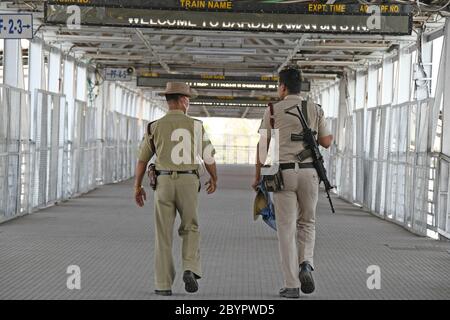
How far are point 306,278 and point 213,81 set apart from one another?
761 inches

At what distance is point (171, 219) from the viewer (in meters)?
9.07

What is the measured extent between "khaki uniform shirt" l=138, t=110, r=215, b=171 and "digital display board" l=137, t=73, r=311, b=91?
1861cm

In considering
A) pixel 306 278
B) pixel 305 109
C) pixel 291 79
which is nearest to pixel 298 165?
pixel 305 109

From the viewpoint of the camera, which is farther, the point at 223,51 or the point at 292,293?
the point at 223,51

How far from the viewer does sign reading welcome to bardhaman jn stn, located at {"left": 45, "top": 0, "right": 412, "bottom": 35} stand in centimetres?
1347

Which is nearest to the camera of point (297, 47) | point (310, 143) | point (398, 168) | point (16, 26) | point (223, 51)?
point (310, 143)

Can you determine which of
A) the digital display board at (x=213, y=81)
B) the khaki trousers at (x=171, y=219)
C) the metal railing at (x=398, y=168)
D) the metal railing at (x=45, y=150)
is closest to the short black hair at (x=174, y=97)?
the khaki trousers at (x=171, y=219)

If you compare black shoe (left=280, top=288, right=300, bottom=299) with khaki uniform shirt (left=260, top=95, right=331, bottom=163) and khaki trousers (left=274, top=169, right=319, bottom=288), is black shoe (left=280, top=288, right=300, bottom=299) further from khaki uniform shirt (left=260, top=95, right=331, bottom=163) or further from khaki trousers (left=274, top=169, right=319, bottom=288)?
khaki uniform shirt (left=260, top=95, right=331, bottom=163)

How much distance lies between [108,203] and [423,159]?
26.2 ft

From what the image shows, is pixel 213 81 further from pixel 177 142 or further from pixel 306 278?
pixel 306 278

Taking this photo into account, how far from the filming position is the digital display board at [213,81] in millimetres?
Answer: 27844

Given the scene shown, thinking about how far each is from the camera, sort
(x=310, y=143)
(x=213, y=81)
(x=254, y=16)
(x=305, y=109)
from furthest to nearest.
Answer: (x=213, y=81)
(x=254, y=16)
(x=305, y=109)
(x=310, y=143)

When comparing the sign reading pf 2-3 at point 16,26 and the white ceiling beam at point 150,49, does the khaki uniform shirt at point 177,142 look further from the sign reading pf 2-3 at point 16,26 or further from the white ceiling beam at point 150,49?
the white ceiling beam at point 150,49

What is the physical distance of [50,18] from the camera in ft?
43.5
